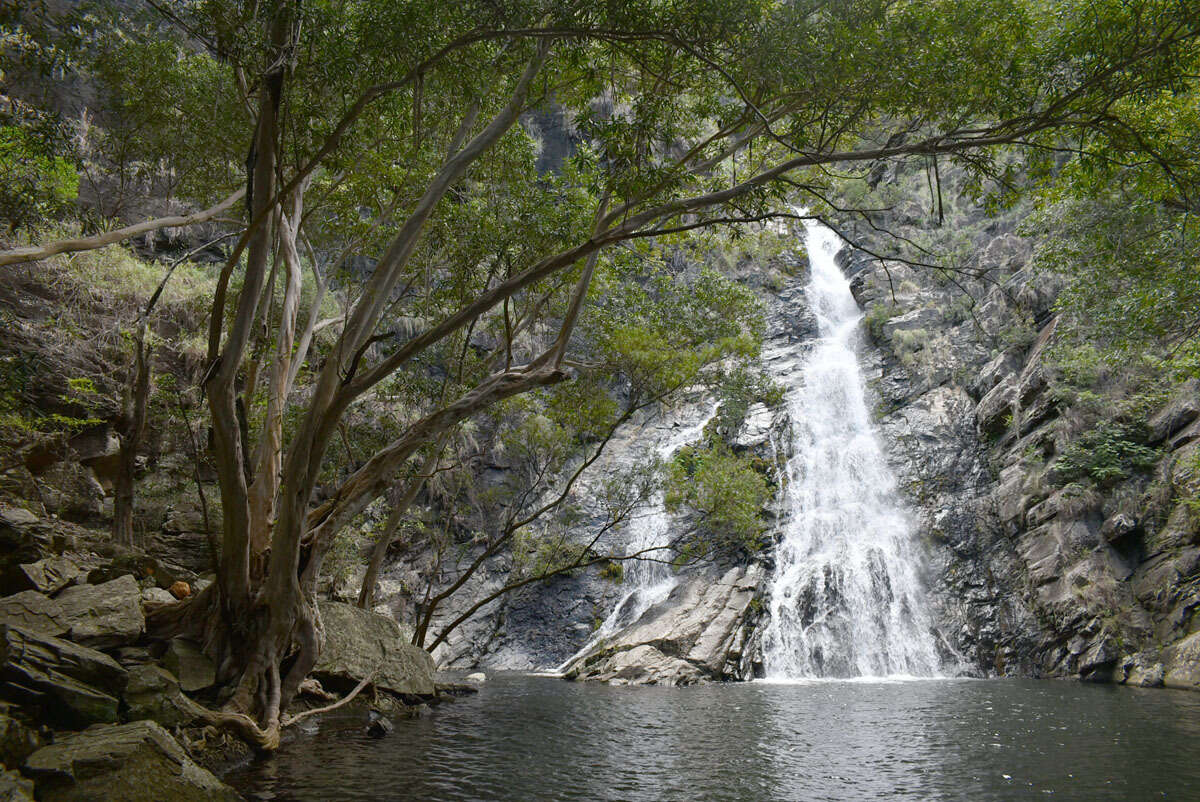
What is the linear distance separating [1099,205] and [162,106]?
837 inches

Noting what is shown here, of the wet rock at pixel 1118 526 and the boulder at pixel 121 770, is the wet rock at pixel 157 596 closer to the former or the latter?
the boulder at pixel 121 770

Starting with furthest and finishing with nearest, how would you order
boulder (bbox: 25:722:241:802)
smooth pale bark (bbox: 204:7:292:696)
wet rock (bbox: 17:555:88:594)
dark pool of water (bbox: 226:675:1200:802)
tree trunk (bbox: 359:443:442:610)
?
1. tree trunk (bbox: 359:443:442:610)
2. wet rock (bbox: 17:555:88:594)
3. dark pool of water (bbox: 226:675:1200:802)
4. smooth pale bark (bbox: 204:7:292:696)
5. boulder (bbox: 25:722:241:802)

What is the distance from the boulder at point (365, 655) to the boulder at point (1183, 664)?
15.9m

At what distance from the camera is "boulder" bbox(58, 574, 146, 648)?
8159 millimetres

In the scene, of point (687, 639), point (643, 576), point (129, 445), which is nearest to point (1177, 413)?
point (687, 639)

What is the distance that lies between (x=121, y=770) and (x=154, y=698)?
2.59 meters

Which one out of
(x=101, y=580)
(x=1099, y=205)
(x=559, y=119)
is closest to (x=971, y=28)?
(x=1099, y=205)

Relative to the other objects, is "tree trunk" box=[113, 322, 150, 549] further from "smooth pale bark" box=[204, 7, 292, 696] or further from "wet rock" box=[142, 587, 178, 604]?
"smooth pale bark" box=[204, 7, 292, 696]

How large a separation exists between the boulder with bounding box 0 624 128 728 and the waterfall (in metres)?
17.8

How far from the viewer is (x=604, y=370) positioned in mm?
14102

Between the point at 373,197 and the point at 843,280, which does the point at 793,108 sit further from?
the point at 843,280

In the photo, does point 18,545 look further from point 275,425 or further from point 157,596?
point 275,425

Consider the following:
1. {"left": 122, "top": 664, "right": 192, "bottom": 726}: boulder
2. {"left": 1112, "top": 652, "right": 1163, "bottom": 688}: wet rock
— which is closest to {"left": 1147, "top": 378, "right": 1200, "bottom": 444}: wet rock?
{"left": 1112, "top": 652, "right": 1163, "bottom": 688}: wet rock

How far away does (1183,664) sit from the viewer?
47.2 ft
